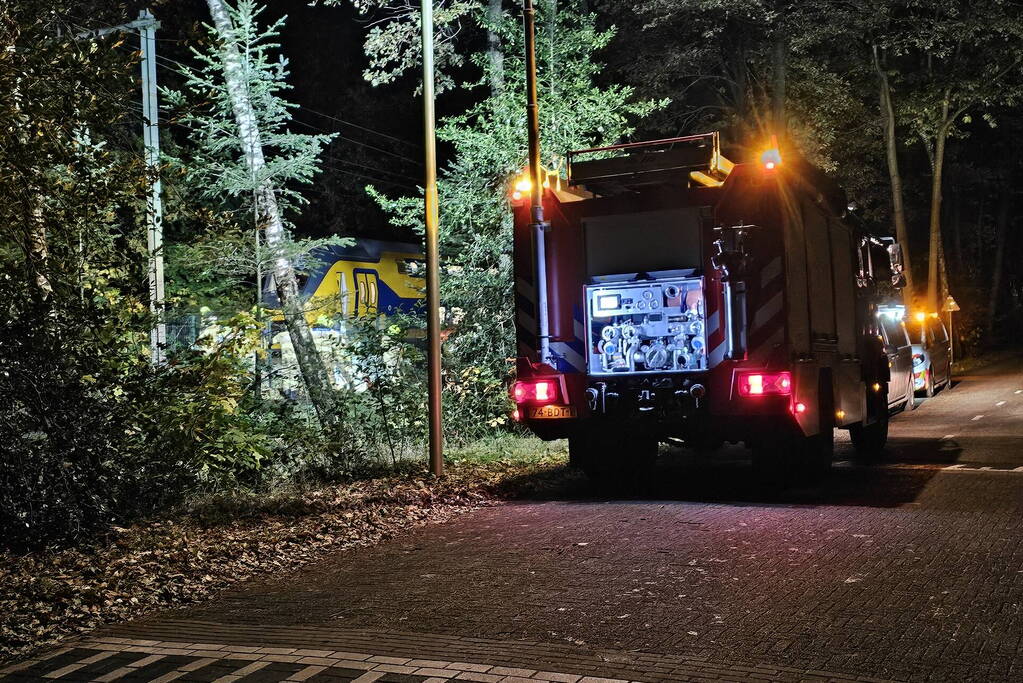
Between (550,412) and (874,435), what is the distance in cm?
549

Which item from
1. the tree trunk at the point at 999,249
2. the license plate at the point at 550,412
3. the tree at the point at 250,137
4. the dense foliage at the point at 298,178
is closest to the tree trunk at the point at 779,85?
the dense foliage at the point at 298,178

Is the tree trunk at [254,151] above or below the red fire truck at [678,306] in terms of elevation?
above

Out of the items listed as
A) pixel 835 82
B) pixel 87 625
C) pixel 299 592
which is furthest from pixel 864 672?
pixel 835 82

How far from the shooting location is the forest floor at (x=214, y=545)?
7.54 meters

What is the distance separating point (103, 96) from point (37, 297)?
1.78 m

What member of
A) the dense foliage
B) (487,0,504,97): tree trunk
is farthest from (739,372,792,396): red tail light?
(487,0,504,97): tree trunk

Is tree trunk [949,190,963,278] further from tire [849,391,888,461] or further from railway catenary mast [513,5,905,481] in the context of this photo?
railway catenary mast [513,5,905,481]

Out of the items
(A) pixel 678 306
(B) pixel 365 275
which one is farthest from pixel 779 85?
(A) pixel 678 306

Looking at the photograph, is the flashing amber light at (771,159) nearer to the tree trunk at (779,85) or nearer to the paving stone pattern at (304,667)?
the paving stone pattern at (304,667)

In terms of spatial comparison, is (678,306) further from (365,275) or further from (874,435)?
(365,275)

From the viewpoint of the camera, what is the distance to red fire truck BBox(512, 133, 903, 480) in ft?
36.7

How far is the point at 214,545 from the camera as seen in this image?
9.37 metres

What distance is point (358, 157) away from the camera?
133 ft

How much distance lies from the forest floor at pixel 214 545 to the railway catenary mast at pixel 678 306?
1419 mm
